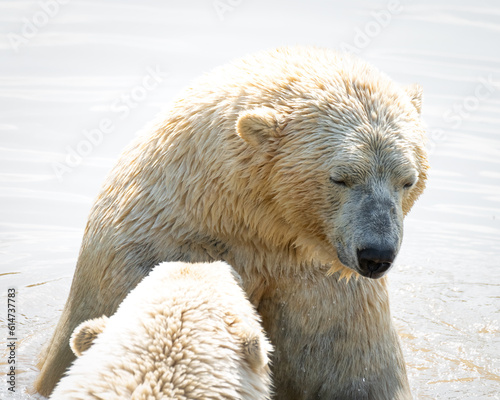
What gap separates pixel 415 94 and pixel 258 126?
1.30 metres

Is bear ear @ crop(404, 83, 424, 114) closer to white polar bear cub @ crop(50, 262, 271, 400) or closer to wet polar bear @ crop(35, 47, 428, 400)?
wet polar bear @ crop(35, 47, 428, 400)

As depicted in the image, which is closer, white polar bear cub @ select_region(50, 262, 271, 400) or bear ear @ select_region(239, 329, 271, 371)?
white polar bear cub @ select_region(50, 262, 271, 400)

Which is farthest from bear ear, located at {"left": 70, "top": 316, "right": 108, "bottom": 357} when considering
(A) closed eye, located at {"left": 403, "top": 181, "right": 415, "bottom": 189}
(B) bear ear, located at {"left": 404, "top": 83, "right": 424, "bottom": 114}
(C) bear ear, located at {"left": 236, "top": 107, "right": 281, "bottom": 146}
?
(B) bear ear, located at {"left": 404, "top": 83, "right": 424, "bottom": 114}

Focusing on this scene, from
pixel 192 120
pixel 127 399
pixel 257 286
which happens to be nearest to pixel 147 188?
pixel 192 120

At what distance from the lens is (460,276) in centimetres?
905

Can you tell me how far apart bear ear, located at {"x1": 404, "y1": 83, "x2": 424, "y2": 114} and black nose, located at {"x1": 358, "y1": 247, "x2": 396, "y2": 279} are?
1.24 meters

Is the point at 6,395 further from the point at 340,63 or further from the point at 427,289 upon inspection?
the point at 427,289

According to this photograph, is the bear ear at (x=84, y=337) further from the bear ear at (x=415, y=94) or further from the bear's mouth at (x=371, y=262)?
the bear ear at (x=415, y=94)

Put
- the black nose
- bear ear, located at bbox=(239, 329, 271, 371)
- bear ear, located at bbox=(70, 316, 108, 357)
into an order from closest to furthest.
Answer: bear ear, located at bbox=(239, 329, 271, 371), bear ear, located at bbox=(70, 316, 108, 357), the black nose

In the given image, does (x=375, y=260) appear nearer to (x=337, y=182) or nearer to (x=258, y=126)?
(x=337, y=182)

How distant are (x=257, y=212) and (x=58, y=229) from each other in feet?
16.0

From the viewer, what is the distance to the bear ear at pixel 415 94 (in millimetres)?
5387

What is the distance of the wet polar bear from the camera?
4.77 m

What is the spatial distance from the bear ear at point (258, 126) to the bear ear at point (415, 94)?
106cm
